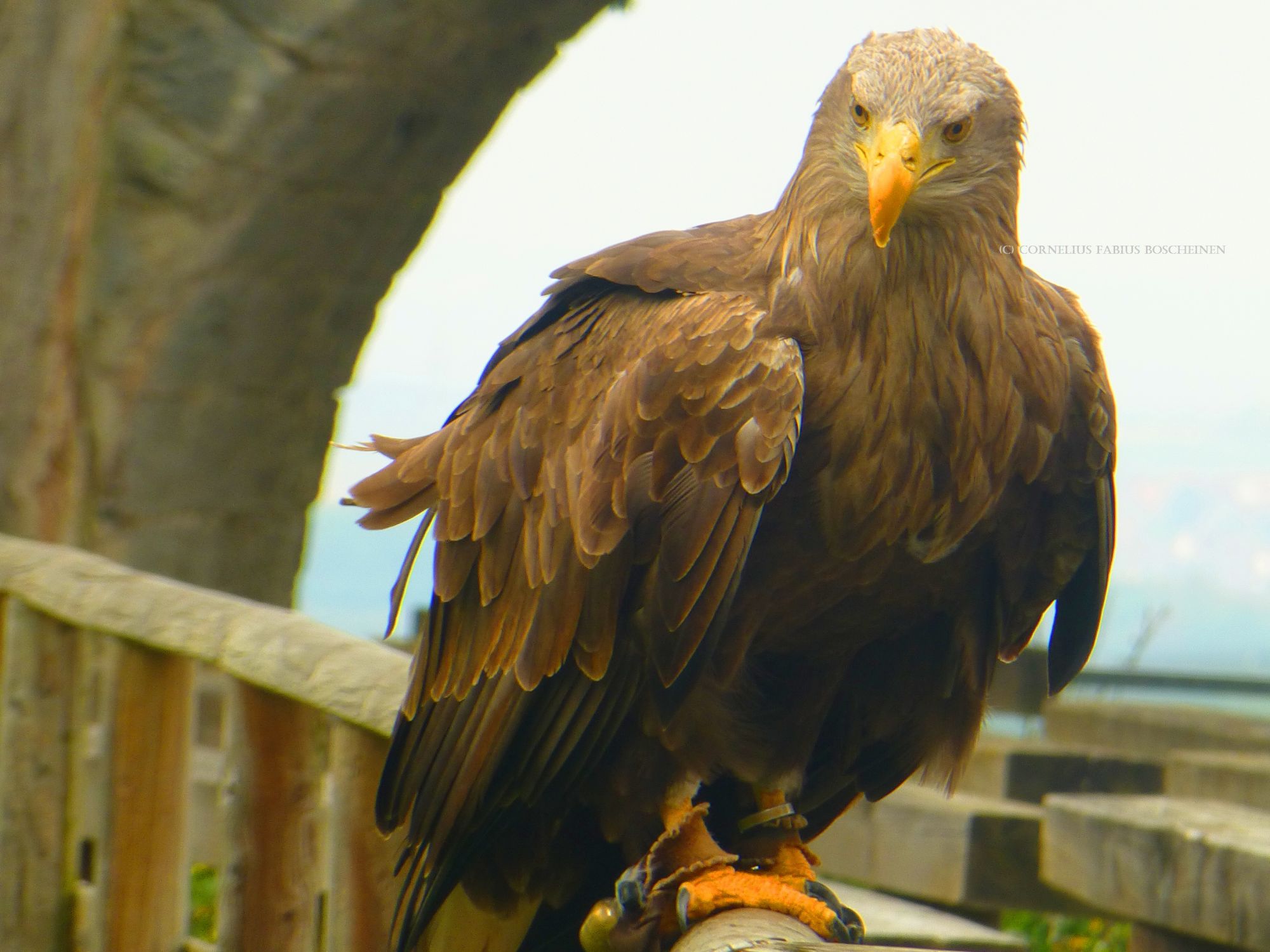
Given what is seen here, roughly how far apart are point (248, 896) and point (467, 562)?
68cm

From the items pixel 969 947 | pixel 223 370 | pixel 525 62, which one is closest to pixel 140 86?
pixel 223 370

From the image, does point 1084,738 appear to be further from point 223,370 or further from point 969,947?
point 223,370

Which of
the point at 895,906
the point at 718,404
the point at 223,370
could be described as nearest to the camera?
the point at 718,404

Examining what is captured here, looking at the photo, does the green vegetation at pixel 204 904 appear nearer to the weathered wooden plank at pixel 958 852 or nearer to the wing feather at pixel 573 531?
the weathered wooden plank at pixel 958 852

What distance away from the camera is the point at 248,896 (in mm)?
2467

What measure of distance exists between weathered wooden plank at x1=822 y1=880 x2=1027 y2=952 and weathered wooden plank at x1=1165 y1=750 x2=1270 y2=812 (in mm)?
810

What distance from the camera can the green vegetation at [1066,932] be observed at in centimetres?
442

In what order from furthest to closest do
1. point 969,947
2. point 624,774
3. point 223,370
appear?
point 223,370
point 969,947
point 624,774

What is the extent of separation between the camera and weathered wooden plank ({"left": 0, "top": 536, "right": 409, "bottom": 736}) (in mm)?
2281

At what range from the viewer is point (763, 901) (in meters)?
2.11

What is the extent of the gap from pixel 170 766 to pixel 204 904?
86.1 inches

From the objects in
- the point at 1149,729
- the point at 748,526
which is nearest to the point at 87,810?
the point at 748,526

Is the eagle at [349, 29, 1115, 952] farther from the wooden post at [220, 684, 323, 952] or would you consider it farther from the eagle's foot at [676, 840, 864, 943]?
the wooden post at [220, 684, 323, 952]

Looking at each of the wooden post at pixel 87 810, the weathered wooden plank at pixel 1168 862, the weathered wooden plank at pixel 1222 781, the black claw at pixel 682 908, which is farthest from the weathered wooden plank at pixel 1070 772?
the wooden post at pixel 87 810
